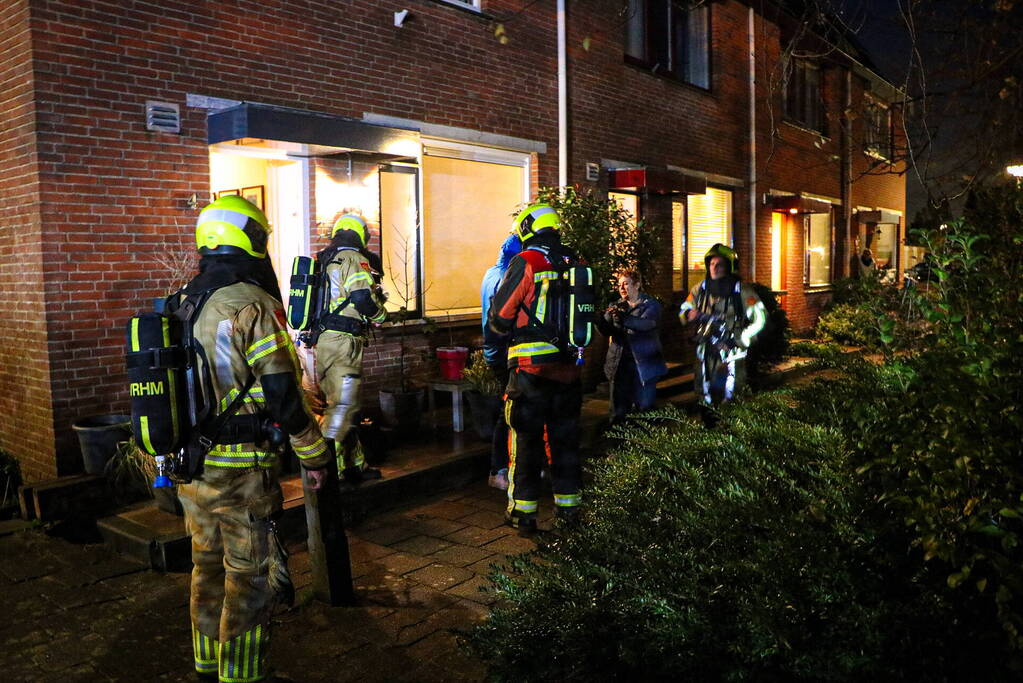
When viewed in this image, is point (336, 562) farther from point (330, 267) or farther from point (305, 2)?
point (305, 2)

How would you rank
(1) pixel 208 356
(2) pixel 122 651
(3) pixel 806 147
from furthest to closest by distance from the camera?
(3) pixel 806 147
(2) pixel 122 651
(1) pixel 208 356

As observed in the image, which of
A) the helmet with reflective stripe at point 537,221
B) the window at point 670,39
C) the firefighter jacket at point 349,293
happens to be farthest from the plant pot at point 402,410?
the window at point 670,39

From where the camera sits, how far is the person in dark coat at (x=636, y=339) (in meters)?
7.95

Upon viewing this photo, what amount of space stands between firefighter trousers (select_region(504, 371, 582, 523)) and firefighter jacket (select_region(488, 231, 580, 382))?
0.10 metres

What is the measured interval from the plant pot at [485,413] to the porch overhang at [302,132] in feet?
8.10

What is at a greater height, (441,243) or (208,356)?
(441,243)

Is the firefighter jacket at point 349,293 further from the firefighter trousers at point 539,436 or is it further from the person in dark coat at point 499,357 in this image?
the firefighter trousers at point 539,436

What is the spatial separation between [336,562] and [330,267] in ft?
8.57

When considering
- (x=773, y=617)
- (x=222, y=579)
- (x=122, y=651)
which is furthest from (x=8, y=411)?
(x=773, y=617)

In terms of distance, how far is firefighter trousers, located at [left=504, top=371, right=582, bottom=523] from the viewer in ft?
19.0

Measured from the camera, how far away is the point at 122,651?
4.24m

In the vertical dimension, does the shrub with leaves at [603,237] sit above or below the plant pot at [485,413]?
above

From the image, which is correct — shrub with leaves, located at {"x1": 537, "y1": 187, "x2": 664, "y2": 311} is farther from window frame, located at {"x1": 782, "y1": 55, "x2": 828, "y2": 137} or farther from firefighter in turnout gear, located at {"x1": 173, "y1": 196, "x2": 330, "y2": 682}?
window frame, located at {"x1": 782, "y1": 55, "x2": 828, "y2": 137}

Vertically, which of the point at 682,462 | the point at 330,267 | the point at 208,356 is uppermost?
the point at 330,267
